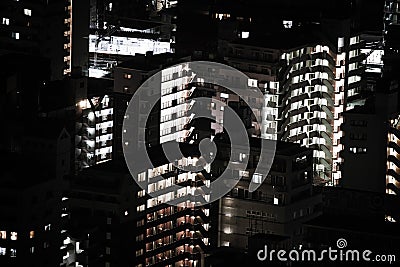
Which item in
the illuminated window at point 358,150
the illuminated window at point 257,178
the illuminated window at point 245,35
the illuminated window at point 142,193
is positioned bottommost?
the illuminated window at point 142,193

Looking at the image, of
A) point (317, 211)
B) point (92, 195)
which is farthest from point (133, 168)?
point (317, 211)

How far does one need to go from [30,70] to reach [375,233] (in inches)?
418

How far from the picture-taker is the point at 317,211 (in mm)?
28094

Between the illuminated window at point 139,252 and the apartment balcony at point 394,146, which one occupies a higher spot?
the apartment balcony at point 394,146

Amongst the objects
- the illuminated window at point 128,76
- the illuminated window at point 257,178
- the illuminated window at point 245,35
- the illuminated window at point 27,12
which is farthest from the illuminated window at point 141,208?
the illuminated window at point 27,12

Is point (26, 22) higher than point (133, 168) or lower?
higher

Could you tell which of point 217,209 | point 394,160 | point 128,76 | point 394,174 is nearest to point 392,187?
point 394,174

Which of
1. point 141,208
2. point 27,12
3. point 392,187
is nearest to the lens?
point 141,208

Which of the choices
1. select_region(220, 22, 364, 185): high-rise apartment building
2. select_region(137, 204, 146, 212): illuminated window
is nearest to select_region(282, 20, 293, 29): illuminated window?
select_region(220, 22, 364, 185): high-rise apartment building

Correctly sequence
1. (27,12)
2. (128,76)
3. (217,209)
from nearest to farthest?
1. (217,209)
2. (128,76)
3. (27,12)

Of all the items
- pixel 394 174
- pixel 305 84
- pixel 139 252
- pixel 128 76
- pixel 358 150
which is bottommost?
pixel 139 252

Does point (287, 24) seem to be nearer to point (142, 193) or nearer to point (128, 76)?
point (128, 76)

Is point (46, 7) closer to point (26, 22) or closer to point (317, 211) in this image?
point (26, 22)

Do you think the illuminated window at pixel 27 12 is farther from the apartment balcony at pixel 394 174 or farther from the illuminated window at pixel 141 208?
the illuminated window at pixel 141 208
